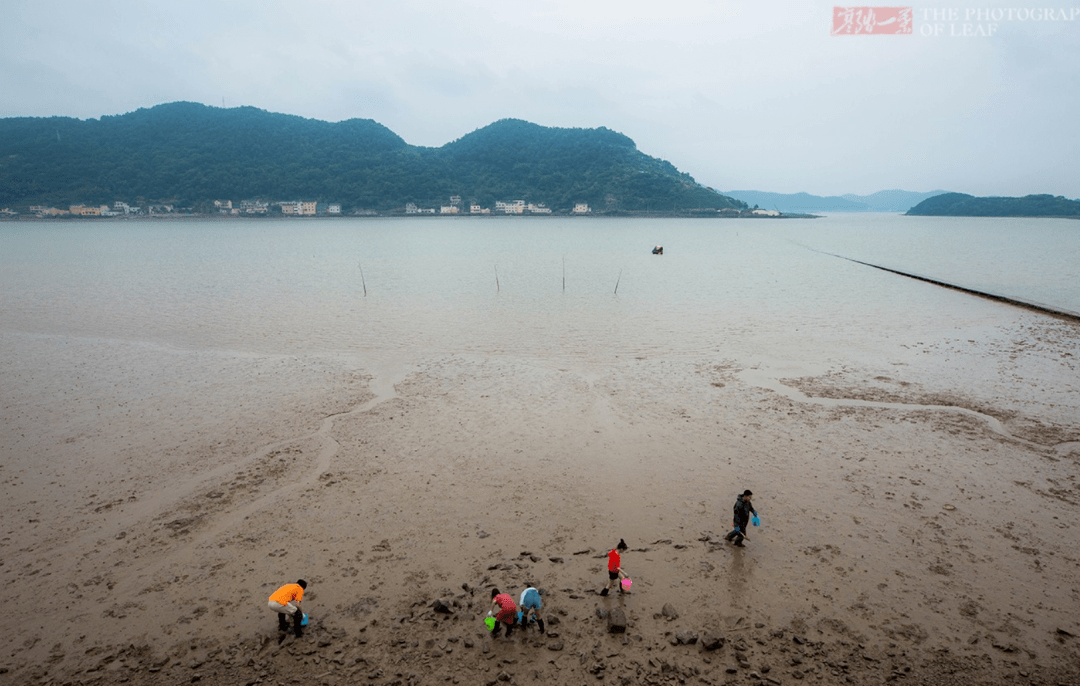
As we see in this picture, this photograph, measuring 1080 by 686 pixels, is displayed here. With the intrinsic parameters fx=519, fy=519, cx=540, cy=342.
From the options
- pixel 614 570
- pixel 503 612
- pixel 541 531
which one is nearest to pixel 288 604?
pixel 503 612

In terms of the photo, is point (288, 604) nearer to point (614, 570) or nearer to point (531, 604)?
point (531, 604)

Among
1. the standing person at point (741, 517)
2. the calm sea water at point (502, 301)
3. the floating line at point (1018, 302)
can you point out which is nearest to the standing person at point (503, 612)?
the standing person at point (741, 517)

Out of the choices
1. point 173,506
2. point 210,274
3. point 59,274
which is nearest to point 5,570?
point 173,506

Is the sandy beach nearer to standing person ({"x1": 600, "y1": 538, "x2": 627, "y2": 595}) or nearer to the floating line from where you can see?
standing person ({"x1": 600, "y1": 538, "x2": 627, "y2": 595})

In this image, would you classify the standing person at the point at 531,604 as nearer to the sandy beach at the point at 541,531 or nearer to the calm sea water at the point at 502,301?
the sandy beach at the point at 541,531

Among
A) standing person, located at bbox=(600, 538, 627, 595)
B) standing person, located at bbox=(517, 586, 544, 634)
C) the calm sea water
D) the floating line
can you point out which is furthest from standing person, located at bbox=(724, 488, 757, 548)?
the floating line

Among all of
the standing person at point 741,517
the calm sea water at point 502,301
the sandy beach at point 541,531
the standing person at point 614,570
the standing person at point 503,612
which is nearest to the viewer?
the sandy beach at point 541,531
